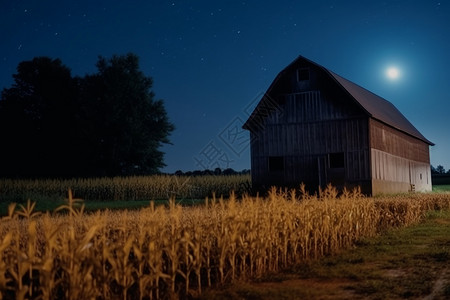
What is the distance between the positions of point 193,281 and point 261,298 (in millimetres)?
1548

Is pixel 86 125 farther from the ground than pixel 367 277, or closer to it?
farther from the ground

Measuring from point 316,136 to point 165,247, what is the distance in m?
20.7

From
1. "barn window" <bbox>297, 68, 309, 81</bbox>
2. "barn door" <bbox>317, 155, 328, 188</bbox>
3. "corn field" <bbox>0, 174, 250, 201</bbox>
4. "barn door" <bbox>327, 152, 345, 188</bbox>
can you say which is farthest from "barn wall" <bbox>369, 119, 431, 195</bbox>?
"corn field" <bbox>0, 174, 250, 201</bbox>

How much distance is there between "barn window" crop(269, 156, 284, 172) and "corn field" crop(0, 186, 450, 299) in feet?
43.6

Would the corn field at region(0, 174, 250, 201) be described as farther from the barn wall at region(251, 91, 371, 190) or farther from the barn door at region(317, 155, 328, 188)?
the barn door at region(317, 155, 328, 188)

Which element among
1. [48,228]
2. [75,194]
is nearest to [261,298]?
[48,228]

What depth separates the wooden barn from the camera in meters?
25.2

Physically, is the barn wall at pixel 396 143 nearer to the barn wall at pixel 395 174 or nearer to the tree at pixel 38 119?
the barn wall at pixel 395 174

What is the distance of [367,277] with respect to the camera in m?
7.89

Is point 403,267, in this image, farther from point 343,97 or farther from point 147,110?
point 147,110

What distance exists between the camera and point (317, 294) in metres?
6.82

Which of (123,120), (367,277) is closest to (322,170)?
(367,277)

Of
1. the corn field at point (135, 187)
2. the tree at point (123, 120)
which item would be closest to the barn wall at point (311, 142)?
the corn field at point (135, 187)

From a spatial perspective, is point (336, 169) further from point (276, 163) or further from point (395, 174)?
point (395, 174)
